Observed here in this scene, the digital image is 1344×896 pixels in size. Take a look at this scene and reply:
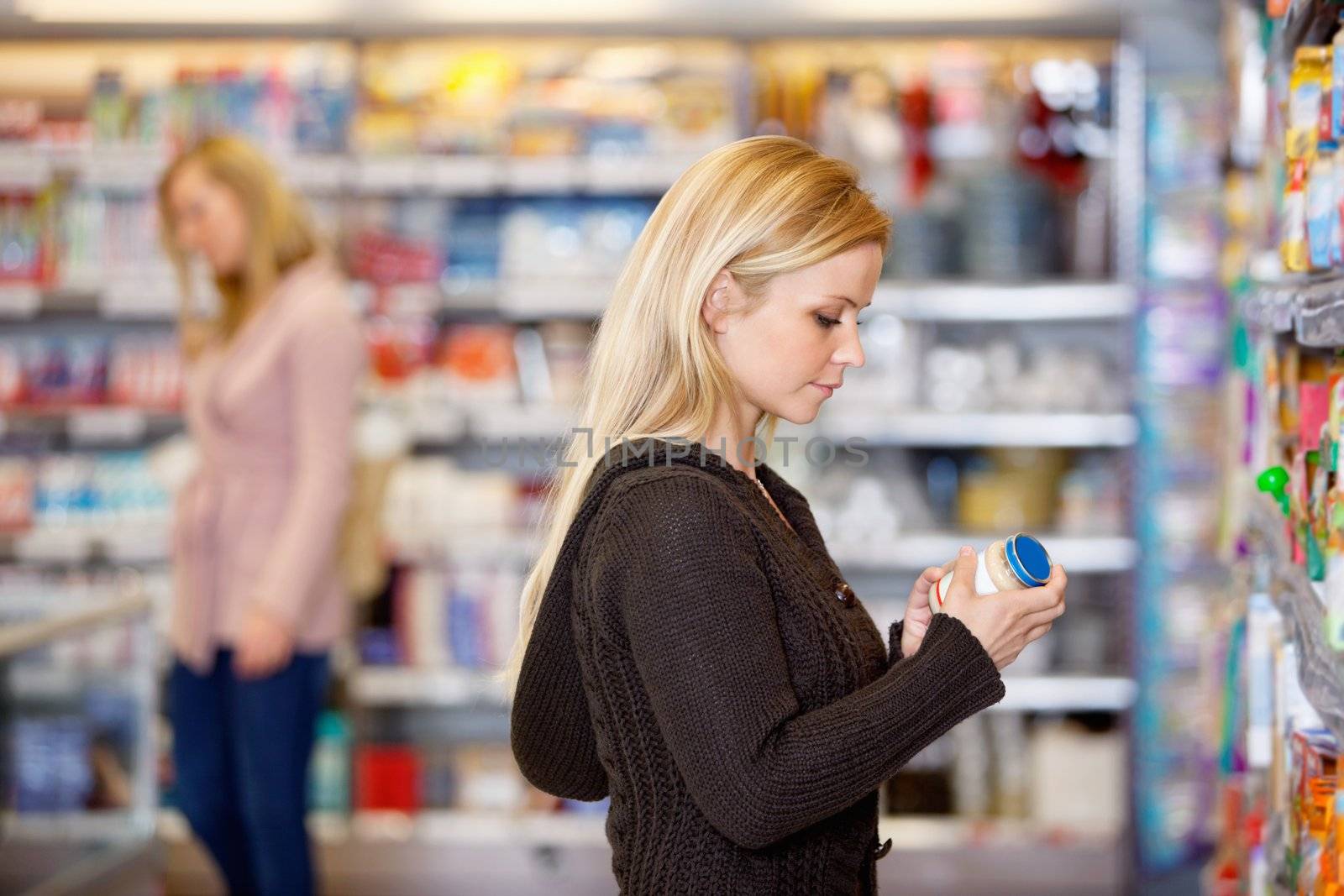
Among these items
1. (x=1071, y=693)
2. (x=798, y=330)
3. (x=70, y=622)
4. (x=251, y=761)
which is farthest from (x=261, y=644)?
(x=1071, y=693)

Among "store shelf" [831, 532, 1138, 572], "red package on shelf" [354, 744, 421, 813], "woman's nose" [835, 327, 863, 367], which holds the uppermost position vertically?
"woman's nose" [835, 327, 863, 367]

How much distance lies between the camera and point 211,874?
14.0 ft

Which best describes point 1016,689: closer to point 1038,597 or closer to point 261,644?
point 261,644

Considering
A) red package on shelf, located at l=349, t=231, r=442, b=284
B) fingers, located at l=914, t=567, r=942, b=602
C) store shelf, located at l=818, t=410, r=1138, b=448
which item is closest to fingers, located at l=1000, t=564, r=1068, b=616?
fingers, located at l=914, t=567, r=942, b=602

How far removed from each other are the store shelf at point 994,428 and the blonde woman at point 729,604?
2.55 metres

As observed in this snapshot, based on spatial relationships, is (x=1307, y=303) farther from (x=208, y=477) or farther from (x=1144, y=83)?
(x=1144, y=83)

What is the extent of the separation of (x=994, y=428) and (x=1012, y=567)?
9.06 ft

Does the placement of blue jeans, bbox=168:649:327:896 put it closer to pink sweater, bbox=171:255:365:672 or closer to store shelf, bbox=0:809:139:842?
pink sweater, bbox=171:255:365:672

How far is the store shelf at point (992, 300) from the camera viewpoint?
4.17 metres

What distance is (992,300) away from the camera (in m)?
4.22

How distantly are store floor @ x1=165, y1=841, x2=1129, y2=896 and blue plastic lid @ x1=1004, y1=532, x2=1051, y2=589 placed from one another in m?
2.90

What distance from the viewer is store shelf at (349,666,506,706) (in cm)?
424

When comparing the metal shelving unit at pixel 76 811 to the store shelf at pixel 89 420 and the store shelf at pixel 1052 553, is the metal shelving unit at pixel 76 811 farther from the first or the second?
the store shelf at pixel 1052 553

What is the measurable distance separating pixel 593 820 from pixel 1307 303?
3.09 meters
